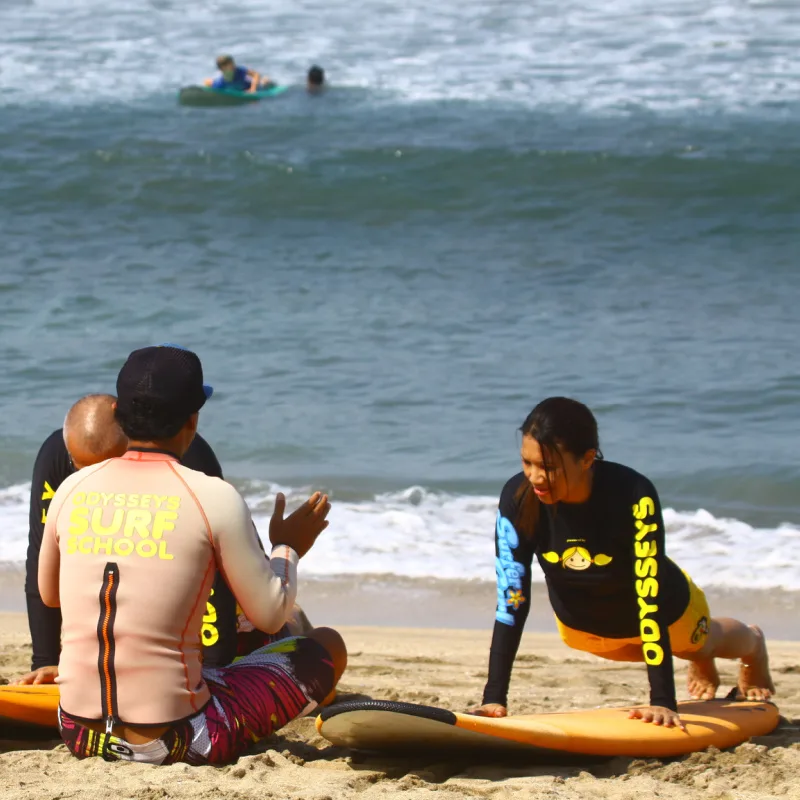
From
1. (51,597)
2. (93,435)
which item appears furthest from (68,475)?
(51,597)

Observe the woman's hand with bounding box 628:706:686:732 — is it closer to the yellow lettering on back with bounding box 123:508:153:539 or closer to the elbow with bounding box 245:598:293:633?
the elbow with bounding box 245:598:293:633

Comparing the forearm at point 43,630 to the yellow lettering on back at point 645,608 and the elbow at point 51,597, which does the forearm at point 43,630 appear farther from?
the yellow lettering on back at point 645,608

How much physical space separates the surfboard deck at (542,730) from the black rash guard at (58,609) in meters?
0.54

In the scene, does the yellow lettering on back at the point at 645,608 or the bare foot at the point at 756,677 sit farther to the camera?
the bare foot at the point at 756,677

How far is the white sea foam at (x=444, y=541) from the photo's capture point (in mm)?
6754

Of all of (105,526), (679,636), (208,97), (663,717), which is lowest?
(663,717)

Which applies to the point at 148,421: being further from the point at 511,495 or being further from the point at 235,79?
the point at 235,79

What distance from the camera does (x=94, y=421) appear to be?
3518mm

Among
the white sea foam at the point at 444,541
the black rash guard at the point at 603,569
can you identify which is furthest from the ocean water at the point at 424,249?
the black rash guard at the point at 603,569

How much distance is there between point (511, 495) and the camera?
12.0 feet

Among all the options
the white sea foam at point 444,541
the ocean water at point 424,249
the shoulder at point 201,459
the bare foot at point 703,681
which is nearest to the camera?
the shoulder at point 201,459

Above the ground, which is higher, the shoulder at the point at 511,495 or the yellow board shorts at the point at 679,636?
the shoulder at the point at 511,495

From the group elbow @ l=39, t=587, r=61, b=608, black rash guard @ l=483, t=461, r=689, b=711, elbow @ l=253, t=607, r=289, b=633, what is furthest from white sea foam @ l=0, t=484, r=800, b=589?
elbow @ l=253, t=607, r=289, b=633

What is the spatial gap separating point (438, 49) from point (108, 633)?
21.9 m
